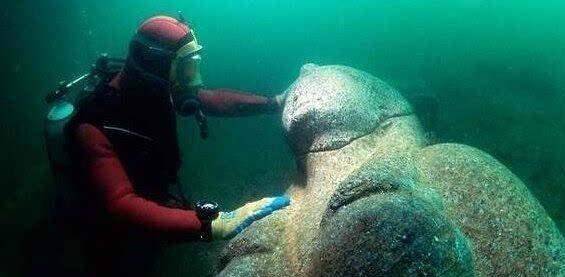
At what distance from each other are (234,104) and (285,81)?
467 centimetres

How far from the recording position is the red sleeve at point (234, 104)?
5.54m

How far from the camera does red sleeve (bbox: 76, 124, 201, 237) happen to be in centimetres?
332

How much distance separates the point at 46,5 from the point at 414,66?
10.5 metres

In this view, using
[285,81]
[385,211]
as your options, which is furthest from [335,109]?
[285,81]

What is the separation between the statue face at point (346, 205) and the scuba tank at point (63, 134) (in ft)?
5.33

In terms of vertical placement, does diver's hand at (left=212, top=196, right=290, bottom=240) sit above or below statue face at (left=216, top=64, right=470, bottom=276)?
below

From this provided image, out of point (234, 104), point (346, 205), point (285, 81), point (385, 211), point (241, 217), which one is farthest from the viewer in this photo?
→ point (285, 81)

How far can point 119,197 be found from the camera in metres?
3.33

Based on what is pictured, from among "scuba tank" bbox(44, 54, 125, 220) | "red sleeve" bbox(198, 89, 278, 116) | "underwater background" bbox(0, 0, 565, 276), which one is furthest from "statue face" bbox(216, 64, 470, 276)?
"scuba tank" bbox(44, 54, 125, 220)

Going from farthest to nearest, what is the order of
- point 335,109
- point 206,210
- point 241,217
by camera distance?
point 335,109
point 241,217
point 206,210

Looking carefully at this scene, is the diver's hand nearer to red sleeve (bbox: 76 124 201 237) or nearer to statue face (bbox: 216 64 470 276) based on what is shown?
statue face (bbox: 216 64 470 276)

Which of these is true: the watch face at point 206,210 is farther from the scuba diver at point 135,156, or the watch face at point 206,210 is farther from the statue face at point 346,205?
the statue face at point 346,205

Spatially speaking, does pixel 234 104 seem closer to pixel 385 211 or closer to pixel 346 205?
pixel 346 205

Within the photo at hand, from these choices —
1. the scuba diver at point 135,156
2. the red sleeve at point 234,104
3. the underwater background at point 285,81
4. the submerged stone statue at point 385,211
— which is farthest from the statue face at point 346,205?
the underwater background at point 285,81
